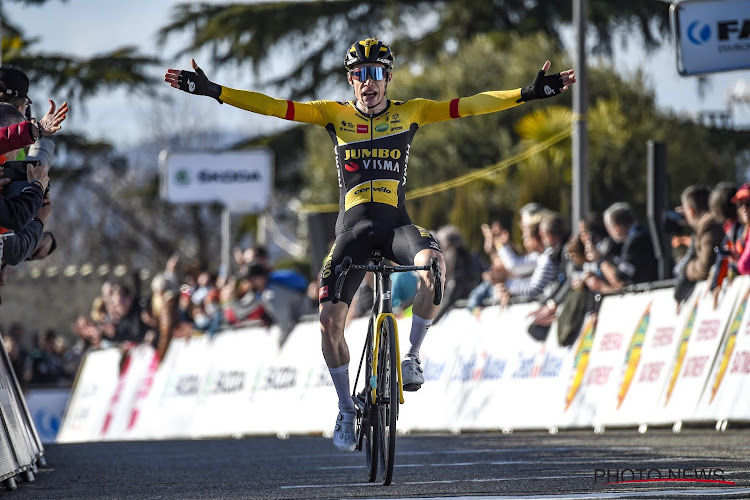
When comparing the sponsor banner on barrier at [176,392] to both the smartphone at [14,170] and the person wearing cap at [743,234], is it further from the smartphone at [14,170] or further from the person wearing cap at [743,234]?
the smartphone at [14,170]

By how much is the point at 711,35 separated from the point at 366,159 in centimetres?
473

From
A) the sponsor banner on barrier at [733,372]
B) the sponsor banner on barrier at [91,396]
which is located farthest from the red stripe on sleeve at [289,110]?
the sponsor banner on barrier at [91,396]

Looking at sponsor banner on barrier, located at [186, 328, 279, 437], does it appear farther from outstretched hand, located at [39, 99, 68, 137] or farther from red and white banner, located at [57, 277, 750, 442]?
outstretched hand, located at [39, 99, 68, 137]

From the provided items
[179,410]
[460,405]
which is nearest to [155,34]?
[179,410]

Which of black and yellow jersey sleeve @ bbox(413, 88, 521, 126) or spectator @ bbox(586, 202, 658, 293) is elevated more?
black and yellow jersey sleeve @ bbox(413, 88, 521, 126)

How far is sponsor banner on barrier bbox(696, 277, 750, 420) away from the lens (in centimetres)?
1293

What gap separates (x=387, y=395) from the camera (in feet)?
28.4

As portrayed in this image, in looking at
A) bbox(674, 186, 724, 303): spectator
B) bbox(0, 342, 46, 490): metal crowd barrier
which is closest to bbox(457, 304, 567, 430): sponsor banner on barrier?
bbox(674, 186, 724, 303): spectator

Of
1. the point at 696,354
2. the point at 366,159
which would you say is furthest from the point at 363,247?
the point at 696,354

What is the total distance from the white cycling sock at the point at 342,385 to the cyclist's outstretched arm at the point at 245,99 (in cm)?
152

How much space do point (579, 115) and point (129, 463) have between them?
35.0ft

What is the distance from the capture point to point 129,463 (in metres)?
11.2

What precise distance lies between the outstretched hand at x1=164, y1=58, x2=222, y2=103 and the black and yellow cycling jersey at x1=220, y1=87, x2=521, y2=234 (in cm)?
8

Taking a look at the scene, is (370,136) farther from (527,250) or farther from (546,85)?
(527,250)
